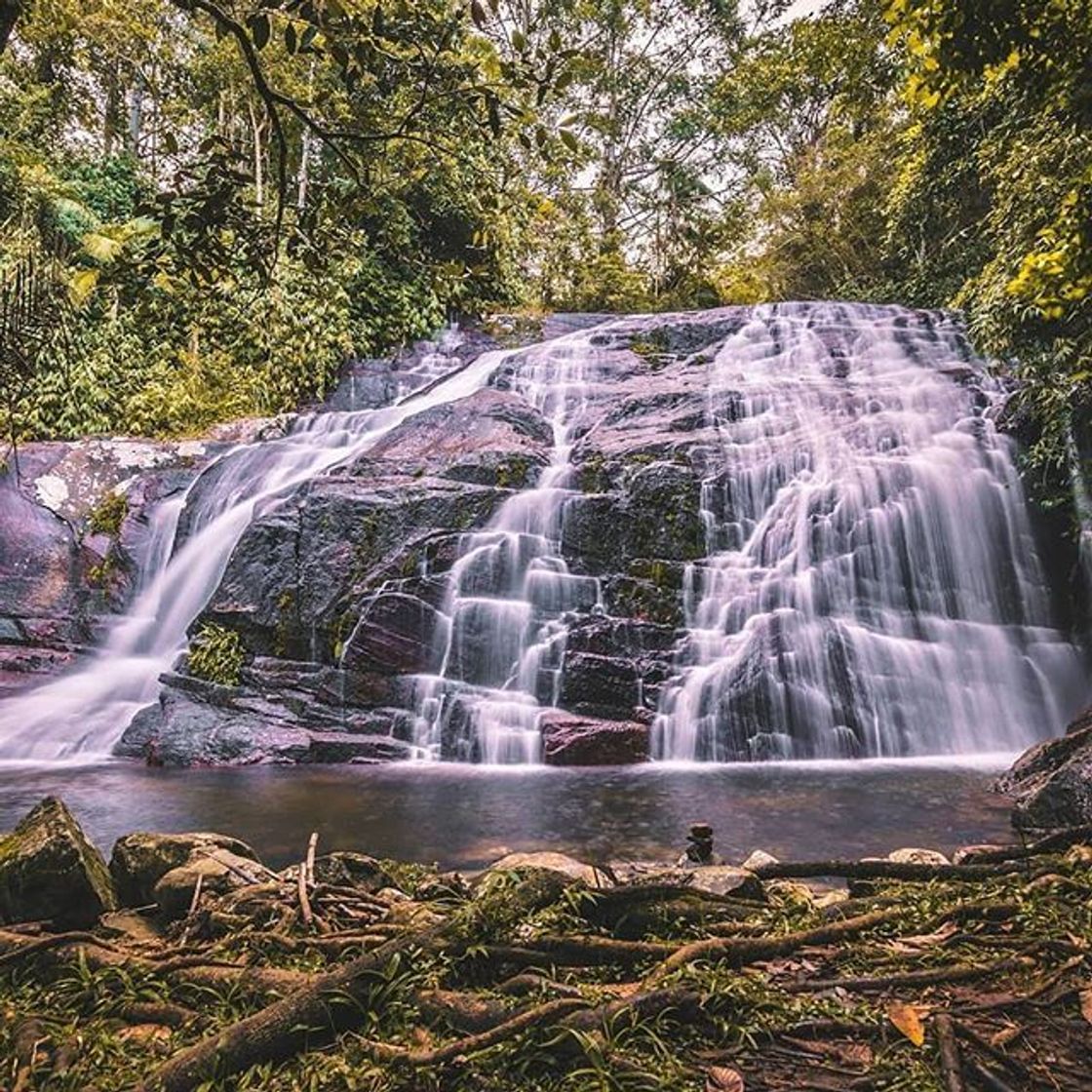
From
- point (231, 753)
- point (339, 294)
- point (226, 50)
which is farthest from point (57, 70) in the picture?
point (231, 753)

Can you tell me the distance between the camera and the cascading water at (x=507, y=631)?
28.5 ft

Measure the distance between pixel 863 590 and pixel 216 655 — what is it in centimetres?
841

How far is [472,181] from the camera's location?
3826 millimetres

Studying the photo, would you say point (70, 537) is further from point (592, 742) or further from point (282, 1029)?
point (282, 1029)

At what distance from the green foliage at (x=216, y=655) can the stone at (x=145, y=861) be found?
20.7 ft

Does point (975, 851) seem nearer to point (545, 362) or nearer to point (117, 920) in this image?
point (117, 920)

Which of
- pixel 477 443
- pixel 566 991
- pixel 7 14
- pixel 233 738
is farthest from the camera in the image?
pixel 477 443

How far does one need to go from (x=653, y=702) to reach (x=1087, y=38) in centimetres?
684

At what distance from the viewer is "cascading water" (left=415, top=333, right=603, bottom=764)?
8688 mm

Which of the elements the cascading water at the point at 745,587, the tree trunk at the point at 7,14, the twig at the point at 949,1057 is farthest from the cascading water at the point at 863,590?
the tree trunk at the point at 7,14

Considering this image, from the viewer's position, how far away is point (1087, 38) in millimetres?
4375

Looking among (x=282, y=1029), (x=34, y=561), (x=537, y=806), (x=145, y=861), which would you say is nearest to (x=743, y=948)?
(x=282, y=1029)

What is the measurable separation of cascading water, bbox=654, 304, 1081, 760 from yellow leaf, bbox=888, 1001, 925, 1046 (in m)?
6.56

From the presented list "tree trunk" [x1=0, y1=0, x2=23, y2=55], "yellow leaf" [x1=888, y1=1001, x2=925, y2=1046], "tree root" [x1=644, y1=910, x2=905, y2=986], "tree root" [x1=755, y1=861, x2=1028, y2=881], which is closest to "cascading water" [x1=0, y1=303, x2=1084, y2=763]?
"tree root" [x1=755, y1=861, x2=1028, y2=881]
